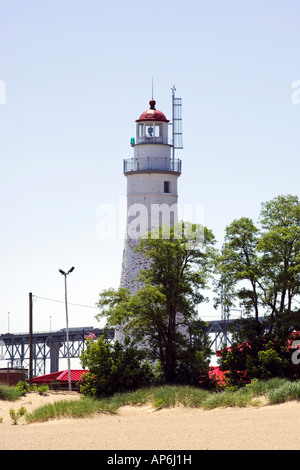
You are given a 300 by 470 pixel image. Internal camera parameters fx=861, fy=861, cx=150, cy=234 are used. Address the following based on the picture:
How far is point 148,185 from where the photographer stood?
51062 mm

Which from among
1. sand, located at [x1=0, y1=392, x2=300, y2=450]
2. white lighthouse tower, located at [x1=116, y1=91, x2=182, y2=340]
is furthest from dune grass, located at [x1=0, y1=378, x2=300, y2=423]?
white lighthouse tower, located at [x1=116, y1=91, x2=182, y2=340]

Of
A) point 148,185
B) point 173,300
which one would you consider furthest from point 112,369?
point 148,185

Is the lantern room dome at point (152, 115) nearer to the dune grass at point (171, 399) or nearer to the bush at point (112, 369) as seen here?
the bush at point (112, 369)

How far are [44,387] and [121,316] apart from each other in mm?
6968

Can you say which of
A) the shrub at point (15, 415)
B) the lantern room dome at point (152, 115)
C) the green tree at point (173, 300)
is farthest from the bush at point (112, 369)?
the lantern room dome at point (152, 115)

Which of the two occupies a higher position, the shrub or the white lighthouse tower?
the white lighthouse tower

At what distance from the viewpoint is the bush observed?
1636 inches

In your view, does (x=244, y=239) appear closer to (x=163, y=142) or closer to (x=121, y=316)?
(x=121, y=316)

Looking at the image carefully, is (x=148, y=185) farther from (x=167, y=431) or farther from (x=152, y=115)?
(x=167, y=431)

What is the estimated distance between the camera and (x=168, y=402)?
37250 mm

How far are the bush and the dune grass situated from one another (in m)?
1.24

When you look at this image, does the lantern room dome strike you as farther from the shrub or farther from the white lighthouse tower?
the shrub

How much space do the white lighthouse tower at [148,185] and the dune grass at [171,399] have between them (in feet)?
35.1
